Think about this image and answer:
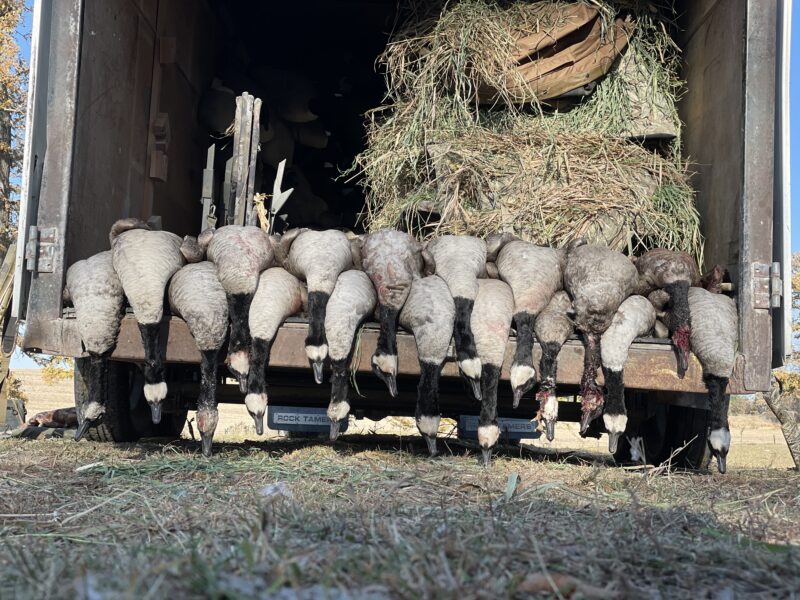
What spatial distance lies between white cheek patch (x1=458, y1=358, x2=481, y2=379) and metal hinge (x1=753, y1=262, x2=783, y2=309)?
1.40 metres

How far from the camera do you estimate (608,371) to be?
364 centimetres

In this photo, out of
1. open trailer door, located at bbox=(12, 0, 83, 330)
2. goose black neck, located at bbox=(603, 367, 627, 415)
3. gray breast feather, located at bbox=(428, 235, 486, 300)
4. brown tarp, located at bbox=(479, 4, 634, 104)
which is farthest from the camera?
brown tarp, located at bbox=(479, 4, 634, 104)

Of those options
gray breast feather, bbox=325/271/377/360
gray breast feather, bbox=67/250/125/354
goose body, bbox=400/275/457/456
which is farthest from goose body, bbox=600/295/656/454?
gray breast feather, bbox=67/250/125/354

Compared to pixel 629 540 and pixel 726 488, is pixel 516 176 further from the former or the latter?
pixel 629 540

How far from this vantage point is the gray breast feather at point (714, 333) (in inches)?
143

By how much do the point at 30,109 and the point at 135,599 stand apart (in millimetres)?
3289

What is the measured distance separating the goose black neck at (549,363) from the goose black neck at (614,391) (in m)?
0.24

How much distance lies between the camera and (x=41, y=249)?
3930mm

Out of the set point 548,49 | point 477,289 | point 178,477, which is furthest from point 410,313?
point 548,49

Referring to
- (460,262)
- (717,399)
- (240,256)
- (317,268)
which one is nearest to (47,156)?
(240,256)

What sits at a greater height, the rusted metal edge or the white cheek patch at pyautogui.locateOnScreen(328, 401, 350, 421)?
the rusted metal edge

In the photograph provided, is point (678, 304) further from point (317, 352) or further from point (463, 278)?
point (317, 352)

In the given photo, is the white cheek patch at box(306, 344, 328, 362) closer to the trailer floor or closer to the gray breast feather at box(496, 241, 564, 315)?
the trailer floor

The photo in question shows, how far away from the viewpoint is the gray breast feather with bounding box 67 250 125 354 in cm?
369
